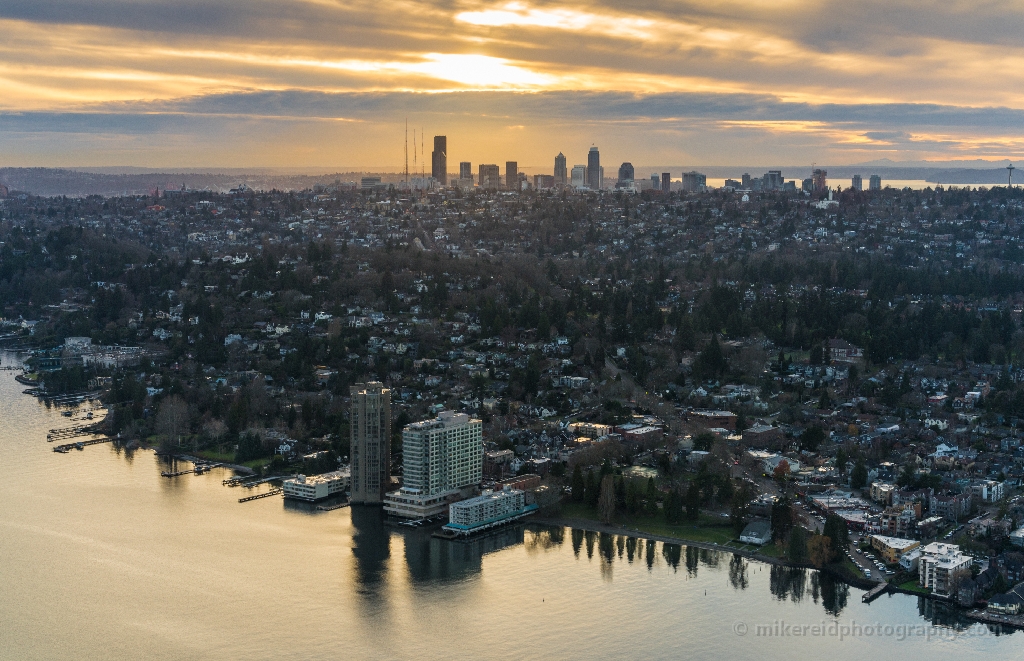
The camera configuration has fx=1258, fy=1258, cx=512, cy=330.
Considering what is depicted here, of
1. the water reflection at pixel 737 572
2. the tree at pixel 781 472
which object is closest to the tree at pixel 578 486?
the water reflection at pixel 737 572

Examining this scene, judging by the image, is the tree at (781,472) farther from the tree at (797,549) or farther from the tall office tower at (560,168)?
the tall office tower at (560,168)

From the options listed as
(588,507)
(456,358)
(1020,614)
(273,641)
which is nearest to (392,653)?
(273,641)

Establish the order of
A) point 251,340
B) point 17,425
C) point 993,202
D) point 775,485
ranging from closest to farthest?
1. point 775,485
2. point 17,425
3. point 251,340
4. point 993,202

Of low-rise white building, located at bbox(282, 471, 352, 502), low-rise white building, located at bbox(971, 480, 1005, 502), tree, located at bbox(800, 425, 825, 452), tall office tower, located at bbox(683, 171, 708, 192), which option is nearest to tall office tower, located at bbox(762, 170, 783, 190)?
tall office tower, located at bbox(683, 171, 708, 192)

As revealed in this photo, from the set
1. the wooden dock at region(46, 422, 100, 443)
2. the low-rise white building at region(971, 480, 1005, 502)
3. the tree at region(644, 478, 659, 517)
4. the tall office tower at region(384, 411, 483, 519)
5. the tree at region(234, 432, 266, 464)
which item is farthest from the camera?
the wooden dock at region(46, 422, 100, 443)

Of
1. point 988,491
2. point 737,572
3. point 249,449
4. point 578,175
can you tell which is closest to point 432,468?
point 249,449

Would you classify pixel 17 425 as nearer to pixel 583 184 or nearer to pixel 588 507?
pixel 588 507

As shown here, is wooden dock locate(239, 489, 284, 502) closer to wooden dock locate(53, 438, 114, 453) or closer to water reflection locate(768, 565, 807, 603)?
wooden dock locate(53, 438, 114, 453)
